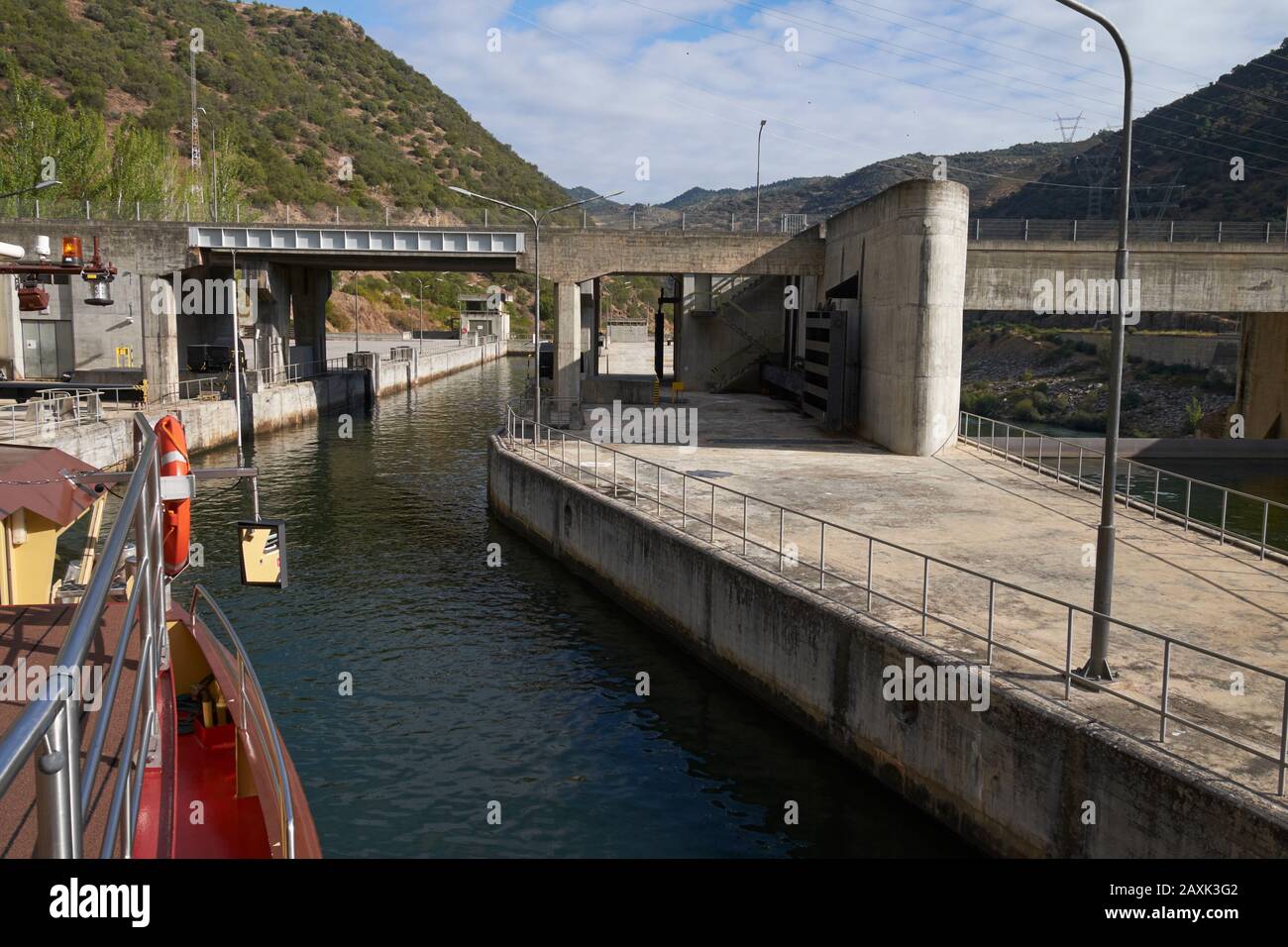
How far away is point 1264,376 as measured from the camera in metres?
45.0

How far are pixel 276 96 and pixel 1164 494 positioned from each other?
13333 centimetres

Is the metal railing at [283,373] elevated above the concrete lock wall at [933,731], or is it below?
above

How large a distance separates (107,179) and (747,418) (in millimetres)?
45808

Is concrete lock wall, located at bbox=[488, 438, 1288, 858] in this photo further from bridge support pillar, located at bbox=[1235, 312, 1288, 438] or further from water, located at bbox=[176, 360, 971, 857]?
bridge support pillar, located at bbox=[1235, 312, 1288, 438]

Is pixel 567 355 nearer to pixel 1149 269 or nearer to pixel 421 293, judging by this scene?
pixel 1149 269

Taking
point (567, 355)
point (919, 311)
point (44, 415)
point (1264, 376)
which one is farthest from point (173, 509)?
point (1264, 376)

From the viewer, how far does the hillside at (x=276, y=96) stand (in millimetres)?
111625

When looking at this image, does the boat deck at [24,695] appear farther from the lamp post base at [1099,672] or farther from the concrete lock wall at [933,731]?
the lamp post base at [1099,672]

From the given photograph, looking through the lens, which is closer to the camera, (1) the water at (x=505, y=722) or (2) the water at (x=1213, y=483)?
(1) the water at (x=505, y=722)

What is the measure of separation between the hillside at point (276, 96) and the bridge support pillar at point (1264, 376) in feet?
200

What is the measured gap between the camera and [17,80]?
235ft

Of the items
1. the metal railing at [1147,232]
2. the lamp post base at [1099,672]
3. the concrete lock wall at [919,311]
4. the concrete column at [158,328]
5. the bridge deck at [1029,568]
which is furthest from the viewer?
the concrete column at [158,328]

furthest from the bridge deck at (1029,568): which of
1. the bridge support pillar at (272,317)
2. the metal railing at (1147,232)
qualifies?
the bridge support pillar at (272,317)
